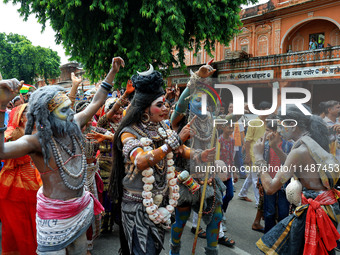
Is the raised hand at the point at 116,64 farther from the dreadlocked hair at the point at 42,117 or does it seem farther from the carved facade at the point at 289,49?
the carved facade at the point at 289,49

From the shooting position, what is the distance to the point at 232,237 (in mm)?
4309

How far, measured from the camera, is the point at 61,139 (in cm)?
238

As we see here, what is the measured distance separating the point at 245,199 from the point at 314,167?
3981 millimetres

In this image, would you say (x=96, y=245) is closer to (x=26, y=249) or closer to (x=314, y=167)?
(x=26, y=249)

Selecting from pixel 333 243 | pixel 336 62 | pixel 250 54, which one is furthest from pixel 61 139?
pixel 250 54

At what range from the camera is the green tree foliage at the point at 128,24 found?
32.3 ft

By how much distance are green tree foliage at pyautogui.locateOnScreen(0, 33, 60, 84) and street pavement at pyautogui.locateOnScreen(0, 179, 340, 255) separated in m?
32.0

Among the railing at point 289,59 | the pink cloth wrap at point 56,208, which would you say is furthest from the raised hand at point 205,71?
the railing at point 289,59

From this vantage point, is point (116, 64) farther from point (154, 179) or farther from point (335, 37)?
point (335, 37)

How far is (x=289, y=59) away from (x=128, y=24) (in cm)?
780

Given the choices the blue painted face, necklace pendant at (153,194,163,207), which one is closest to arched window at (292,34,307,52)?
the blue painted face

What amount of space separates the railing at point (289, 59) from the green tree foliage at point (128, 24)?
327cm

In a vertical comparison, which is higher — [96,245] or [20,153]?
[20,153]

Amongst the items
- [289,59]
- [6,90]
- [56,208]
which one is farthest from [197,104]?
[289,59]
